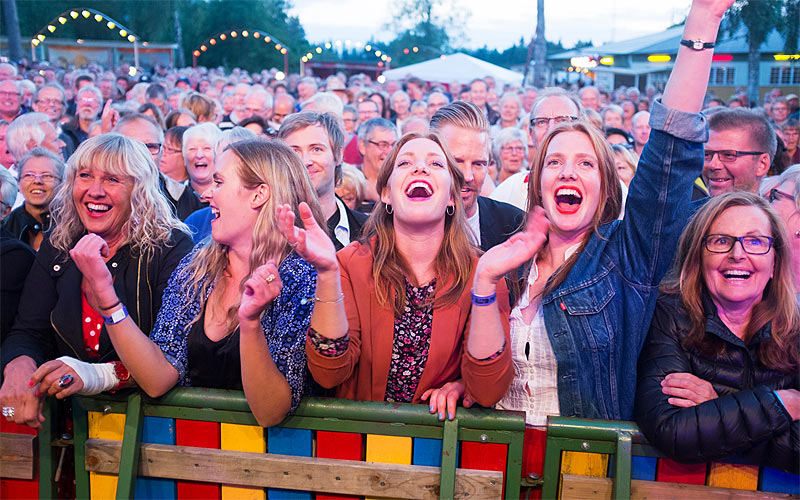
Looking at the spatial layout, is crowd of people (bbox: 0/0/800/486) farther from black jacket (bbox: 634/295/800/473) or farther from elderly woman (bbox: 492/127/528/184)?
elderly woman (bbox: 492/127/528/184)

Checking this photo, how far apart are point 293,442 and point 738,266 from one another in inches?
63.0

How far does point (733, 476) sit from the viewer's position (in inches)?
88.1

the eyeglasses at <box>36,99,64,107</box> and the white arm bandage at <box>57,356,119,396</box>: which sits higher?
the eyeglasses at <box>36,99,64,107</box>

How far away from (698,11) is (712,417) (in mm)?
1228

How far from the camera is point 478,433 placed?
90.5 inches

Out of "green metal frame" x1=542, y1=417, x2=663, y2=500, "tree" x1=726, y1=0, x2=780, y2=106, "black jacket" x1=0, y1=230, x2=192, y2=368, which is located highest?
"tree" x1=726, y1=0, x2=780, y2=106

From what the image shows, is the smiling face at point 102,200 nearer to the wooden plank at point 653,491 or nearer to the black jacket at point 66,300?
the black jacket at point 66,300

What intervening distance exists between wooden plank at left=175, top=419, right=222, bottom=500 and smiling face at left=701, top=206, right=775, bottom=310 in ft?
5.80

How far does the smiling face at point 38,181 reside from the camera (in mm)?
4230

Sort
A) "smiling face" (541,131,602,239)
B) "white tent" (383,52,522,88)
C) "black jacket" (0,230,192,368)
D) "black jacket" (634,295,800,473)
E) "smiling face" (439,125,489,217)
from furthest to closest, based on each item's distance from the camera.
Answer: "white tent" (383,52,522,88) < "smiling face" (439,125,489,217) < "black jacket" (0,230,192,368) < "smiling face" (541,131,602,239) < "black jacket" (634,295,800,473)

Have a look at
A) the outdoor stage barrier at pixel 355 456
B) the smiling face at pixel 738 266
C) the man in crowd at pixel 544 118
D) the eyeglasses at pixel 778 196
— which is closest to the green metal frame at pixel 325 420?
the outdoor stage barrier at pixel 355 456

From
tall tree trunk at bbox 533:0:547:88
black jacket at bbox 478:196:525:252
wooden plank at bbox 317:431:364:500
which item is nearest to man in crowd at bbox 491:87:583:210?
black jacket at bbox 478:196:525:252

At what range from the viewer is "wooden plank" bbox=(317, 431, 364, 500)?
234 centimetres

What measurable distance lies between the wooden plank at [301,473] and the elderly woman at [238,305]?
17cm
